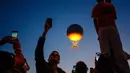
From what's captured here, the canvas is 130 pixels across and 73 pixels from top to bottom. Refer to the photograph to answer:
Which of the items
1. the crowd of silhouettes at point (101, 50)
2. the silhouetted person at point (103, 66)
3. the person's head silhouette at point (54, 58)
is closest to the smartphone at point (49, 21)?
the crowd of silhouettes at point (101, 50)

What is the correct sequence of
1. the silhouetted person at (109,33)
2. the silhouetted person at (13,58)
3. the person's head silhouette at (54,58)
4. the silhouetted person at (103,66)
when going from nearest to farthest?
the silhouetted person at (13,58) < the silhouetted person at (103,66) < the silhouetted person at (109,33) < the person's head silhouette at (54,58)

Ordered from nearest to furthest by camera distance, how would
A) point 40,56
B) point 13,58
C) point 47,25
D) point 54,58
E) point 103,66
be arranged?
point 13,58 → point 103,66 → point 40,56 → point 47,25 → point 54,58

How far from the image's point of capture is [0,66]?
3.65 meters

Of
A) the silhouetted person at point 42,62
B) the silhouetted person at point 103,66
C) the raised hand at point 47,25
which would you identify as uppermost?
the raised hand at point 47,25

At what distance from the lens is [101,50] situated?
5.95 meters

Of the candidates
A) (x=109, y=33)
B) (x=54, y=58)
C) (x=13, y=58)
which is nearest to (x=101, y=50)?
(x=109, y=33)

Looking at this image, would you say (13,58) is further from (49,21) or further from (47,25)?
(49,21)

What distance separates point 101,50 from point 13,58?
9.01ft

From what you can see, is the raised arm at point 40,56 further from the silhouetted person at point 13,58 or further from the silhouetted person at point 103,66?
the silhouetted person at point 103,66

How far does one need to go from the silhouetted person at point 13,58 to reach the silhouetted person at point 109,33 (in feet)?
6.33

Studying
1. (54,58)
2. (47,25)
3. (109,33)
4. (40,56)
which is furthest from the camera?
(54,58)

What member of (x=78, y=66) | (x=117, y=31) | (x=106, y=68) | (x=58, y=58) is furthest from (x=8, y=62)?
(x=117, y=31)

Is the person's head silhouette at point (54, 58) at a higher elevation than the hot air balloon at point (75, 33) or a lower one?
lower

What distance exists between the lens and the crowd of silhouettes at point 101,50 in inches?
188
